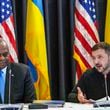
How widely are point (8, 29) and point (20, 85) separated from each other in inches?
52.1

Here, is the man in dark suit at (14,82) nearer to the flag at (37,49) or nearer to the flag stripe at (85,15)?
the flag at (37,49)

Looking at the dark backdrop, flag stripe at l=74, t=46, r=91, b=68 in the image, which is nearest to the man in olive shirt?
flag stripe at l=74, t=46, r=91, b=68

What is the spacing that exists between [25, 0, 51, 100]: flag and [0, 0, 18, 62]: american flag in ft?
0.76

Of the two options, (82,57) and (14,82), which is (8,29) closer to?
(82,57)

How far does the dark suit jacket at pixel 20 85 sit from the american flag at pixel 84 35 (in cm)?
135

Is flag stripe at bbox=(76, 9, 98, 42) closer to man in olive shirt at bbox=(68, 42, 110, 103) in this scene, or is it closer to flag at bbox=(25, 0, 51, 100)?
flag at bbox=(25, 0, 51, 100)

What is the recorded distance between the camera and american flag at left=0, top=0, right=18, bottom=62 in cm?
461

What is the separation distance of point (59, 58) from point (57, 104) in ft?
7.45

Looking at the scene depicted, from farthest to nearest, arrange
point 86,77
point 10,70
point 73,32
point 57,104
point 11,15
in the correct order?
point 73,32, point 11,15, point 86,77, point 10,70, point 57,104

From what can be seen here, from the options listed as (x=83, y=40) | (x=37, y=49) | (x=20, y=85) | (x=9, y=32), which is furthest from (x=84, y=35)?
(x=20, y=85)

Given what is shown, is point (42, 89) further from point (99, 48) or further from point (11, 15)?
point (99, 48)

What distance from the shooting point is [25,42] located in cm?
488

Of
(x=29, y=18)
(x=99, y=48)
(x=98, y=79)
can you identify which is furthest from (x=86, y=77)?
(x=29, y=18)

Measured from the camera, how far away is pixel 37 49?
15.6 feet
